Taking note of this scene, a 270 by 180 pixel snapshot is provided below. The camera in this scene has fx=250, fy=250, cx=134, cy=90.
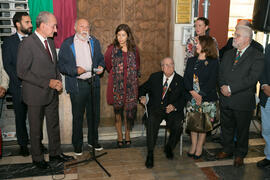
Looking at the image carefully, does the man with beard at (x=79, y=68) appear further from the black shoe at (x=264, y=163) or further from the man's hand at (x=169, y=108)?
the black shoe at (x=264, y=163)

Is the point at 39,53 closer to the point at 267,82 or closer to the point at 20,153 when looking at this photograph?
the point at 20,153

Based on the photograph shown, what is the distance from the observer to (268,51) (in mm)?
3262

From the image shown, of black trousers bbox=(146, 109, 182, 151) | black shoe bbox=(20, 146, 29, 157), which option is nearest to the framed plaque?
black trousers bbox=(146, 109, 182, 151)

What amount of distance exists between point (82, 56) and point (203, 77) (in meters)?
1.69

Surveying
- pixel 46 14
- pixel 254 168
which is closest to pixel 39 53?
pixel 46 14

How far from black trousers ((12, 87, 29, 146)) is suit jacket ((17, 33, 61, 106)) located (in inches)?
18.2

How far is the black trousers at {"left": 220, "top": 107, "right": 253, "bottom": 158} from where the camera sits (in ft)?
10.9

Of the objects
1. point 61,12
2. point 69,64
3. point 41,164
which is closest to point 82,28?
point 69,64

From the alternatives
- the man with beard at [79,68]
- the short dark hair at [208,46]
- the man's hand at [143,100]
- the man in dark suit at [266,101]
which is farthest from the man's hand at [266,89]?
the man with beard at [79,68]

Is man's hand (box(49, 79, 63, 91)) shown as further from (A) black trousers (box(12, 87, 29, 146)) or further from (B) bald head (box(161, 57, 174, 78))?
(B) bald head (box(161, 57, 174, 78))

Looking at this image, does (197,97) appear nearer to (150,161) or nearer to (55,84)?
(150,161)

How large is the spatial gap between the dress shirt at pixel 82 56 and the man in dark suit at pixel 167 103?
91 centimetres

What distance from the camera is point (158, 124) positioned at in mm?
3617

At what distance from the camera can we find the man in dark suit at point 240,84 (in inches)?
124
